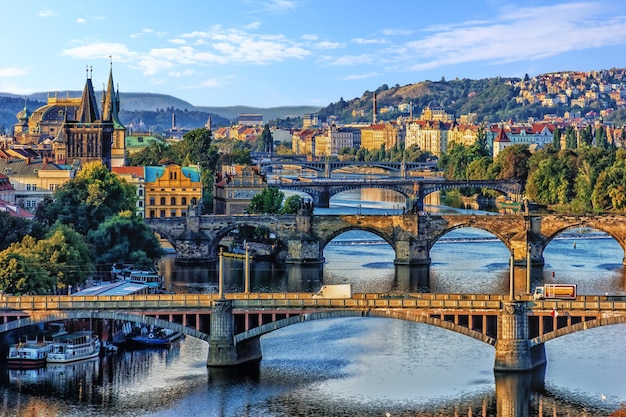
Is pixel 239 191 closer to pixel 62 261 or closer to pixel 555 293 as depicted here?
pixel 62 261

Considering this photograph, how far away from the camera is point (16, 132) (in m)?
148

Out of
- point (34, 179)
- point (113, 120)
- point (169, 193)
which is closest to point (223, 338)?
point (34, 179)

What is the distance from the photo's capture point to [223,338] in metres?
45.3

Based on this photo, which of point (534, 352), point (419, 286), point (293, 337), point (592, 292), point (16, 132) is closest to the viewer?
point (534, 352)

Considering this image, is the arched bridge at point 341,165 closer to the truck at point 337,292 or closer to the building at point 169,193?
the building at point 169,193

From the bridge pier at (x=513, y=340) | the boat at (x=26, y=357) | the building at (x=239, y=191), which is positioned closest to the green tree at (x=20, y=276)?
the boat at (x=26, y=357)

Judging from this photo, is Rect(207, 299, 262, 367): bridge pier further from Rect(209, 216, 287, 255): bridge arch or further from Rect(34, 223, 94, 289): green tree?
Rect(209, 216, 287, 255): bridge arch

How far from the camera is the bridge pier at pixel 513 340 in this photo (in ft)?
145

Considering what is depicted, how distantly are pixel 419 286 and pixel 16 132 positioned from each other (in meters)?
88.6

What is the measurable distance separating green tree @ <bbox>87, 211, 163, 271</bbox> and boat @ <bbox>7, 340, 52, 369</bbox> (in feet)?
56.5

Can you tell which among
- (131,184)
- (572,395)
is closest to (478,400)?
(572,395)

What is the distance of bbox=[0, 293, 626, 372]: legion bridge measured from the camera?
145 feet

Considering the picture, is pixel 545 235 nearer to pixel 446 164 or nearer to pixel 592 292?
pixel 592 292

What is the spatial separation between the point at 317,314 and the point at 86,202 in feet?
95.0
